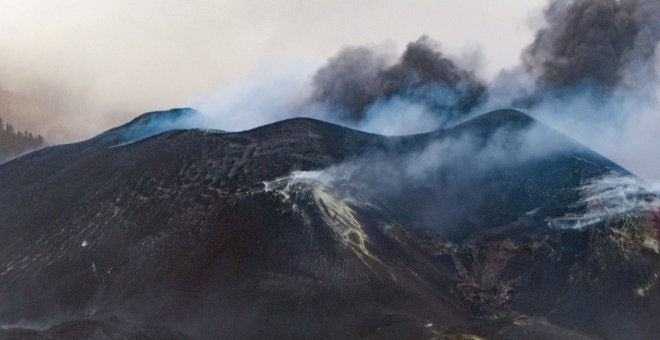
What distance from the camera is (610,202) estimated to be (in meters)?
87.5

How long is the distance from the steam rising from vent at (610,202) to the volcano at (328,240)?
323 millimetres

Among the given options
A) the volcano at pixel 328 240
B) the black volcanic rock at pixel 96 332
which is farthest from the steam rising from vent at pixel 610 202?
the black volcanic rock at pixel 96 332

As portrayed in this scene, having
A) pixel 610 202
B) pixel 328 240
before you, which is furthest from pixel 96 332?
pixel 610 202

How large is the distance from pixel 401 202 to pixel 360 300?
25564mm

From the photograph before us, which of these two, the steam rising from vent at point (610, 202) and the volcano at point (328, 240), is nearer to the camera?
the volcano at point (328, 240)

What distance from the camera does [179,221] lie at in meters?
84.4

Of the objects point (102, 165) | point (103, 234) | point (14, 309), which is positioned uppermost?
point (102, 165)

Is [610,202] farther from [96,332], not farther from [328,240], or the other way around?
[96,332]

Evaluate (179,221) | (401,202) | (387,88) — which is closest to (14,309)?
(179,221)

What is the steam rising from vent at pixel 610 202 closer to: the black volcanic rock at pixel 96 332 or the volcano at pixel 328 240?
the volcano at pixel 328 240

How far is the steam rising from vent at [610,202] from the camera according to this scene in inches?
3372

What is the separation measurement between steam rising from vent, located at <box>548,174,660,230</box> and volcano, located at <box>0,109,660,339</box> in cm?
32

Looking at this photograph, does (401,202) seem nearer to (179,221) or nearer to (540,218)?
(540,218)

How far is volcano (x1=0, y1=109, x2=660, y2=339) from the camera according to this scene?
6969cm
